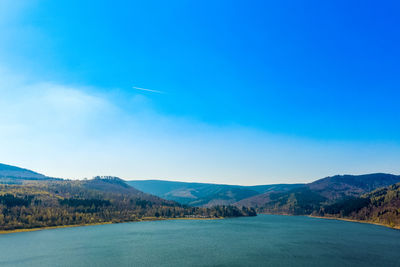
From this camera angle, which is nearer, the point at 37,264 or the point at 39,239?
the point at 37,264

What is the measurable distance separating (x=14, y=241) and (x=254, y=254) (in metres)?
157

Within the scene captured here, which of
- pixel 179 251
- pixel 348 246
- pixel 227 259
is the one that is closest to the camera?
pixel 227 259

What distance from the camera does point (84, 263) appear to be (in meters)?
130

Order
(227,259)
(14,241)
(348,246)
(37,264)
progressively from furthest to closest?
1. (14,241)
2. (348,246)
3. (227,259)
4. (37,264)

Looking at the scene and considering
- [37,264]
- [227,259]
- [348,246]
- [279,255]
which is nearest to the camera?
[37,264]

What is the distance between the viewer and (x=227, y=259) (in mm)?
136375

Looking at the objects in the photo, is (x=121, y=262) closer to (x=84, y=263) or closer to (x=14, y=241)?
(x=84, y=263)

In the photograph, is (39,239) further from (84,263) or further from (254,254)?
(254,254)

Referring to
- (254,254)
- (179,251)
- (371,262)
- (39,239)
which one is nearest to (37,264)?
(179,251)

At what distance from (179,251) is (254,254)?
4096 cm

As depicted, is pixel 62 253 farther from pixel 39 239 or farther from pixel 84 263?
pixel 39 239

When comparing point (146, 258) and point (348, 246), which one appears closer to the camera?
point (146, 258)

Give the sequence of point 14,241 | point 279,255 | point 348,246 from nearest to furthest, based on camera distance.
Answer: point 279,255 → point 348,246 → point 14,241

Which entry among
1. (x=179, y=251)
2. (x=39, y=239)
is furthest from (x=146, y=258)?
(x=39, y=239)
